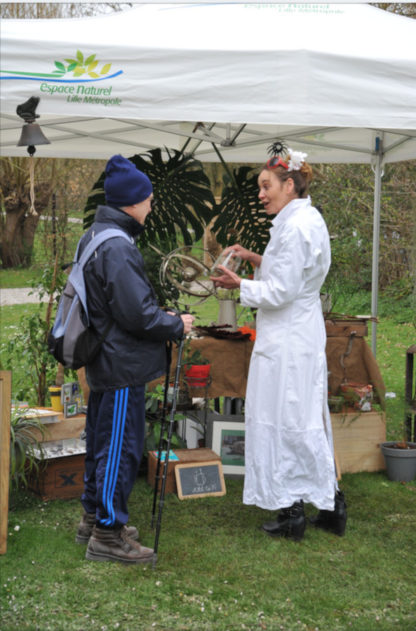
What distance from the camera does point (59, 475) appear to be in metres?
3.95

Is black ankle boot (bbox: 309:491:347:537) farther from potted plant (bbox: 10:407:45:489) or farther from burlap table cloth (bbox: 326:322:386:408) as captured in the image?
potted plant (bbox: 10:407:45:489)

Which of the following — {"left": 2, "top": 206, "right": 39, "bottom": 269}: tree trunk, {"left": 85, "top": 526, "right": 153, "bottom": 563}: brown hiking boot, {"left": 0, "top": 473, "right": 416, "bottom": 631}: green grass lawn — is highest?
{"left": 2, "top": 206, "right": 39, "bottom": 269}: tree trunk

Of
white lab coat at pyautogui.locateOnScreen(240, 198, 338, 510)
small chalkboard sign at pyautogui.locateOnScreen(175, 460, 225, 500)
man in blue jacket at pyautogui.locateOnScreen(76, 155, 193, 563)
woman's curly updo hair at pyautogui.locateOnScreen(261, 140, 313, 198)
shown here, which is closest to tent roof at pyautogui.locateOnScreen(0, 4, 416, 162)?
man in blue jacket at pyautogui.locateOnScreen(76, 155, 193, 563)

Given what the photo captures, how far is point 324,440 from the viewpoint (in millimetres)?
3463

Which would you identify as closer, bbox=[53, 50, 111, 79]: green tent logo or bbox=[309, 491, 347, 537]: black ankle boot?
bbox=[53, 50, 111, 79]: green tent logo

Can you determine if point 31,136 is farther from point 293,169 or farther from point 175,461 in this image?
point 175,461

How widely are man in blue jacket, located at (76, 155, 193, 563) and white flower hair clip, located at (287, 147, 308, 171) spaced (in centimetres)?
70

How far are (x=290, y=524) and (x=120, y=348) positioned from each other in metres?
1.20

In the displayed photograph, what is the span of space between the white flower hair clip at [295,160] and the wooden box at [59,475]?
71.7 inches

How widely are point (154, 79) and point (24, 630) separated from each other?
212cm

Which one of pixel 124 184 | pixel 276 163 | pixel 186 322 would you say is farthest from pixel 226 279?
pixel 124 184

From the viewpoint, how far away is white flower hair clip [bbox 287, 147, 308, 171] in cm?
340

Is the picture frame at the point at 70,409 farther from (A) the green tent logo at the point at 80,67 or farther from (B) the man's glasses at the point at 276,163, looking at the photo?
(A) the green tent logo at the point at 80,67

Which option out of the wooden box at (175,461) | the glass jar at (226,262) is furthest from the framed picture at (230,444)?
the glass jar at (226,262)
